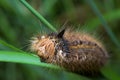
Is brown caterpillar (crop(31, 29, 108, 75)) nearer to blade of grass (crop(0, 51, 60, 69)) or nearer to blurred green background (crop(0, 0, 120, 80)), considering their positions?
blade of grass (crop(0, 51, 60, 69))

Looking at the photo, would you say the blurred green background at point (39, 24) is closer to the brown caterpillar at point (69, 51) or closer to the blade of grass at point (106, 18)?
the blade of grass at point (106, 18)

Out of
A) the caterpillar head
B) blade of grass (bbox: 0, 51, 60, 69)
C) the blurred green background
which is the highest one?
the blurred green background

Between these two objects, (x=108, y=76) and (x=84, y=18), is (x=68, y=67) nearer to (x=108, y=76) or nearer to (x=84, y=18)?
(x=108, y=76)

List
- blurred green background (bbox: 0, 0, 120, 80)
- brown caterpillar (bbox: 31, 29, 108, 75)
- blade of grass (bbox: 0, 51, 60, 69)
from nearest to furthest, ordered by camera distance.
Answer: blade of grass (bbox: 0, 51, 60, 69) < brown caterpillar (bbox: 31, 29, 108, 75) < blurred green background (bbox: 0, 0, 120, 80)

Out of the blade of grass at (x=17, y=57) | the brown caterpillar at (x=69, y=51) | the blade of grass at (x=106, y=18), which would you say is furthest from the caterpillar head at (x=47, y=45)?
the blade of grass at (x=106, y=18)

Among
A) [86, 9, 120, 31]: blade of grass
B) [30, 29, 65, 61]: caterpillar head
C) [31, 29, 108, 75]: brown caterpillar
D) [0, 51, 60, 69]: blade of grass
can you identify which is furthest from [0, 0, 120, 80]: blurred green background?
[0, 51, 60, 69]: blade of grass

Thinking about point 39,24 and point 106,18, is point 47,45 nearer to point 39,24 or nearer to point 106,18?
point 39,24

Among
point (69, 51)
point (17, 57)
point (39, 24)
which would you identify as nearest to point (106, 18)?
point (39, 24)
